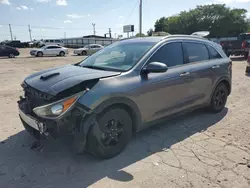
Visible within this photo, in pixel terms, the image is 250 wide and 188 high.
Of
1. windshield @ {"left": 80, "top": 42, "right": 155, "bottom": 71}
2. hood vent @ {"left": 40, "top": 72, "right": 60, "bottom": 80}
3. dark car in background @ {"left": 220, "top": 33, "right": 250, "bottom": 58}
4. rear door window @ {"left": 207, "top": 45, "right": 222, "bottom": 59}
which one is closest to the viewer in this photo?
hood vent @ {"left": 40, "top": 72, "right": 60, "bottom": 80}

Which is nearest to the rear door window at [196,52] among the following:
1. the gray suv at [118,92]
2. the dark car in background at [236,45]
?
the gray suv at [118,92]

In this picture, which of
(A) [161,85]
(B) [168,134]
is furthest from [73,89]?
(B) [168,134]

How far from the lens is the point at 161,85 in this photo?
146 inches

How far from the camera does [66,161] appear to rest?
3.25 metres

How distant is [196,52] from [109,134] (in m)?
2.55

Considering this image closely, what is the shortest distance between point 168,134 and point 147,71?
1320 millimetres

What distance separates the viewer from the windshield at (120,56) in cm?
364

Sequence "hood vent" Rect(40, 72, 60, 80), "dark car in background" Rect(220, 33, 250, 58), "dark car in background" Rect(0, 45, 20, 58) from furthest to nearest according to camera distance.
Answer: "dark car in background" Rect(0, 45, 20, 58) → "dark car in background" Rect(220, 33, 250, 58) → "hood vent" Rect(40, 72, 60, 80)

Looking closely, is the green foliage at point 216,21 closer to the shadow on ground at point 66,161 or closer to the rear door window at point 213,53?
the rear door window at point 213,53

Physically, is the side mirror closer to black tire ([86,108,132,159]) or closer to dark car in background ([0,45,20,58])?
black tire ([86,108,132,159])

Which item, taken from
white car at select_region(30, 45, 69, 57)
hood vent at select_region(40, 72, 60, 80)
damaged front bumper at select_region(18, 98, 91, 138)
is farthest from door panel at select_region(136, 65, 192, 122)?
white car at select_region(30, 45, 69, 57)

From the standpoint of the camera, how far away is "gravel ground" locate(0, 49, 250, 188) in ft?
9.20

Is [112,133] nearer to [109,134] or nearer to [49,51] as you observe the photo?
→ [109,134]

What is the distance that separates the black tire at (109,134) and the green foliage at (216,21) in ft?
162
